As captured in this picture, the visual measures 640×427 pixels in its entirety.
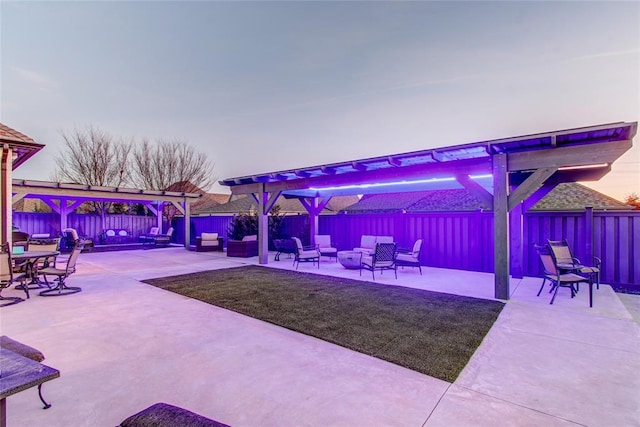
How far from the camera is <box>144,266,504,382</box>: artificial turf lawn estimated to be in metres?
3.19

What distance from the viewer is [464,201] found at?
16875 mm

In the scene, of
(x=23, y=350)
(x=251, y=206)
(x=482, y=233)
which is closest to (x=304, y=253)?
(x=482, y=233)

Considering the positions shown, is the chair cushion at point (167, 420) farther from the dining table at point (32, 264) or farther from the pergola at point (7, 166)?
the pergola at point (7, 166)

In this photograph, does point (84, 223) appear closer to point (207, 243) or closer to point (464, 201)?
point (207, 243)

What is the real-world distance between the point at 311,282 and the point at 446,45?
23.3ft

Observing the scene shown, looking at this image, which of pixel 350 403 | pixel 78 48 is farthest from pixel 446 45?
pixel 78 48

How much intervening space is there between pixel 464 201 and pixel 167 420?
17.9 metres

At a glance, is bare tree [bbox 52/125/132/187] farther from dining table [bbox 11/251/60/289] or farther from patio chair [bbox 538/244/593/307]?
patio chair [bbox 538/244/593/307]

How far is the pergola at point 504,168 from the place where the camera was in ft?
15.2

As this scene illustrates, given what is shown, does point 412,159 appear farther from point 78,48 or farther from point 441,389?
point 78,48

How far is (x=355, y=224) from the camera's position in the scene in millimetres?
11125

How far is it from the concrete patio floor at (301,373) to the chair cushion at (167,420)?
584 mm

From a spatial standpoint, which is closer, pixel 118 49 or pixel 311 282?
pixel 311 282

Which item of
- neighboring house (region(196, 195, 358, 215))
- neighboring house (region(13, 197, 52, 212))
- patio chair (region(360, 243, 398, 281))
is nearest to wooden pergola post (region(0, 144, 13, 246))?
patio chair (region(360, 243, 398, 281))
